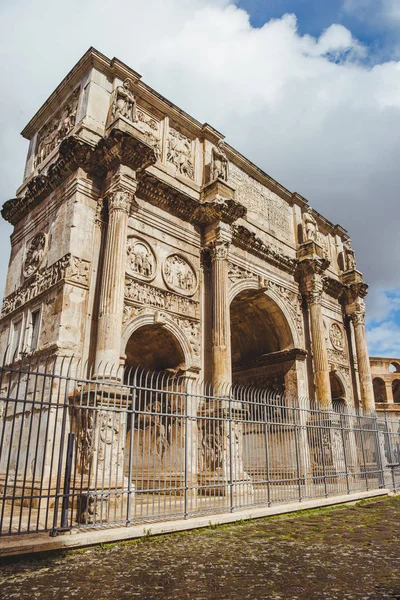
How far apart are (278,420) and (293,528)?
11.0 ft

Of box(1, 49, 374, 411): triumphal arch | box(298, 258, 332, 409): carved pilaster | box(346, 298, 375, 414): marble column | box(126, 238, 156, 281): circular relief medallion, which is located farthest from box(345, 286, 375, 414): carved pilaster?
box(126, 238, 156, 281): circular relief medallion

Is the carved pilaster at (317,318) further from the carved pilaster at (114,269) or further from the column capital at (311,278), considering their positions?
the carved pilaster at (114,269)

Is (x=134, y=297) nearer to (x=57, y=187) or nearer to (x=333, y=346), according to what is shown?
(x=57, y=187)

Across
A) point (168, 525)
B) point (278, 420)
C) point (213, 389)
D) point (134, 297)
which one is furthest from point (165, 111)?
point (168, 525)

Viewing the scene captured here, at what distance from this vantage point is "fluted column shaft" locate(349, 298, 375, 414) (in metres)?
18.9

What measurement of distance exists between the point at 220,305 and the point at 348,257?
10710 mm

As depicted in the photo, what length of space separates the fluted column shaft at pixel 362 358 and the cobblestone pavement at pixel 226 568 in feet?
42.1

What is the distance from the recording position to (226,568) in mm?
4527

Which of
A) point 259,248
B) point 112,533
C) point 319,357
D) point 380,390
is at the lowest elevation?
point 112,533

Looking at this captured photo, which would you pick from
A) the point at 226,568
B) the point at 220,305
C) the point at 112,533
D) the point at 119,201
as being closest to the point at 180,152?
the point at 119,201

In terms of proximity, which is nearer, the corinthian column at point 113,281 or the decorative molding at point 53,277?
the corinthian column at point 113,281

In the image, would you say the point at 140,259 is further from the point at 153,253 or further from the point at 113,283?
the point at 113,283

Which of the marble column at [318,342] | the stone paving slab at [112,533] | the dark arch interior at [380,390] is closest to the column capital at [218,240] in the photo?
the marble column at [318,342]

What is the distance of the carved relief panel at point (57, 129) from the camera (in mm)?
13539
